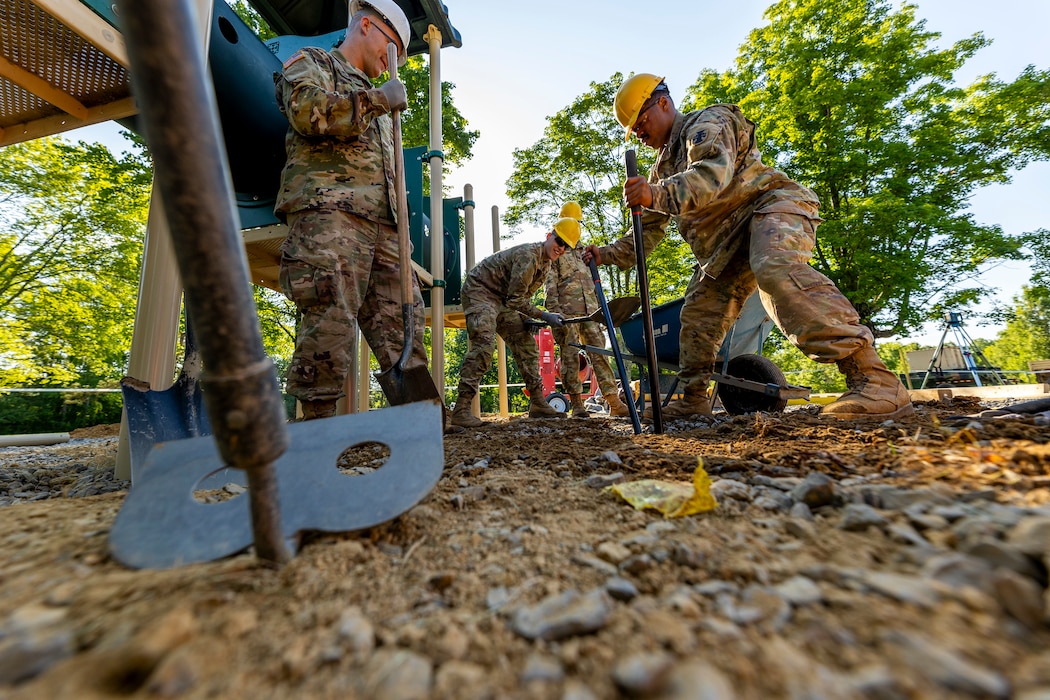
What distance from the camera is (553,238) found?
16.3 feet

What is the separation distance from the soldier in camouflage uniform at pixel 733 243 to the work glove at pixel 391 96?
1.41 m

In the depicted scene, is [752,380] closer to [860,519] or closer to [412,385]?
[412,385]

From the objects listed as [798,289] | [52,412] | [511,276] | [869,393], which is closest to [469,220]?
[511,276]

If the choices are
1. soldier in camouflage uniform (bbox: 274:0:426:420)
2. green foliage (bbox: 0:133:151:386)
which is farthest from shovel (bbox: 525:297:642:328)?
green foliage (bbox: 0:133:151:386)

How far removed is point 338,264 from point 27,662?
2.07 metres

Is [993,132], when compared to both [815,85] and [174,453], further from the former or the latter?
[174,453]

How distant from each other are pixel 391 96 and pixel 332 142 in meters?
0.46

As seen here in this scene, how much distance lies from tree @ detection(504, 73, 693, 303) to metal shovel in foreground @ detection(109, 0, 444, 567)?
11542 millimetres

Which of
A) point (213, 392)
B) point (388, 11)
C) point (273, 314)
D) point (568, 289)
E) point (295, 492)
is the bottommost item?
point (295, 492)

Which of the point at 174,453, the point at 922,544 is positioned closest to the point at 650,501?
the point at 922,544

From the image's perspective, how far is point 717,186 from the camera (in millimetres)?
2484

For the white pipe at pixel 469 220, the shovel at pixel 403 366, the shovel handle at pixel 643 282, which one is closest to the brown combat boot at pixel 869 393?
the shovel handle at pixel 643 282

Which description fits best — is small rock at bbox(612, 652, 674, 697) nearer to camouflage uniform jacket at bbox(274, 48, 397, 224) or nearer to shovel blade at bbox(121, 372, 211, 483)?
shovel blade at bbox(121, 372, 211, 483)

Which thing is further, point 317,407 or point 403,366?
point 317,407
